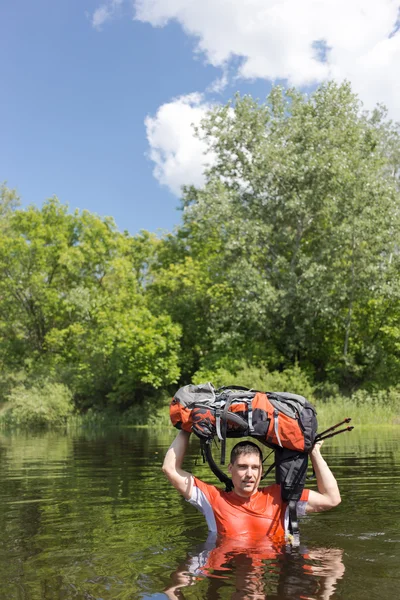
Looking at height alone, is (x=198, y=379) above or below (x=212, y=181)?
below

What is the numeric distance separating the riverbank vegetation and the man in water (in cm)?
2288

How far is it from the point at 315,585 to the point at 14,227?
46.9 meters

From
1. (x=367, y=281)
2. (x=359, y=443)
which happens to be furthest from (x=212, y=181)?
(x=359, y=443)

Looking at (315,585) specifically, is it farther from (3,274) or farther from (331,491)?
(3,274)

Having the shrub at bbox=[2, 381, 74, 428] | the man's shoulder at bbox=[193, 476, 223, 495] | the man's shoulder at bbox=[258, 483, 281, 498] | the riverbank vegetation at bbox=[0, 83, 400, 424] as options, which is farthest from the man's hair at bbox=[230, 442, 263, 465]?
the shrub at bbox=[2, 381, 74, 428]

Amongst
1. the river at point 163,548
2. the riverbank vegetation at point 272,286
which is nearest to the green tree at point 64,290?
the riverbank vegetation at point 272,286

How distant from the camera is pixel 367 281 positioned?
32469 mm

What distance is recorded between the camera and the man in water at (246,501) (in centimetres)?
586

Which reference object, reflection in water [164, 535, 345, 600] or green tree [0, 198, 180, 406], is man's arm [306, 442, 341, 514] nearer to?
reflection in water [164, 535, 345, 600]

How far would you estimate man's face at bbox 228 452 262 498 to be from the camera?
584 centimetres

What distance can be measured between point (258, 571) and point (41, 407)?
32.7 meters

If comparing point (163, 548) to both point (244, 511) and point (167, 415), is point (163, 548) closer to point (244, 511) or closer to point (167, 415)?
point (244, 511)

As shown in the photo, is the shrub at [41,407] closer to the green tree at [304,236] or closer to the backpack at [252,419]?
the green tree at [304,236]

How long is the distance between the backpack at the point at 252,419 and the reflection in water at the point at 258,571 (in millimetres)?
742
